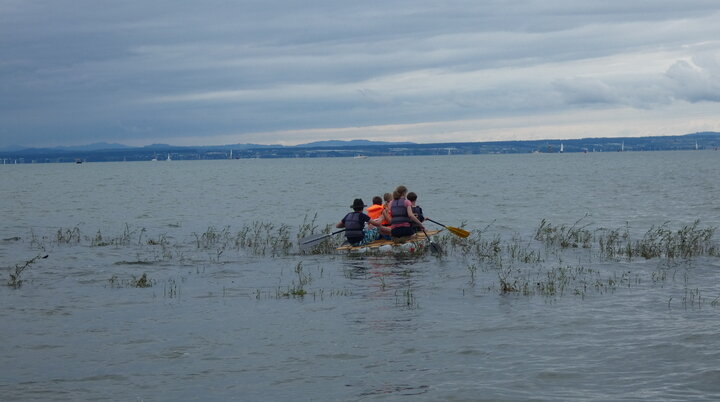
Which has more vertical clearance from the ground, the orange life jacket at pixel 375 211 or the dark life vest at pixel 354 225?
the orange life jacket at pixel 375 211

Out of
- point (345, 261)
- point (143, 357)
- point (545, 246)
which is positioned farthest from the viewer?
point (545, 246)

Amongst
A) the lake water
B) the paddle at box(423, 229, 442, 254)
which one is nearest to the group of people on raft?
the paddle at box(423, 229, 442, 254)

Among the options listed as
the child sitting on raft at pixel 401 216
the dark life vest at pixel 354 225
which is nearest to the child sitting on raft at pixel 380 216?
the child sitting on raft at pixel 401 216

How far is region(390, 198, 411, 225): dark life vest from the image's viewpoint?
2169 centimetres

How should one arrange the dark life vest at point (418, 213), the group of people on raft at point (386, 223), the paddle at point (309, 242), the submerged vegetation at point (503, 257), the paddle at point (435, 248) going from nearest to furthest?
the submerged vegetation at point (503, 257), the paddle at point (435, 248), the group of people on raft at point (386, 223), the paddle at point (309, 242), the dark life vest at point (418, 213)

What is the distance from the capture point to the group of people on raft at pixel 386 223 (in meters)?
21.6

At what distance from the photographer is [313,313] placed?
1376cm

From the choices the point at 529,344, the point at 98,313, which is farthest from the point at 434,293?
the point at 98,313

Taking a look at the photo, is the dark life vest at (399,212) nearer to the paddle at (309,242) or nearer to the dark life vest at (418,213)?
the dark life vest at (418,213)

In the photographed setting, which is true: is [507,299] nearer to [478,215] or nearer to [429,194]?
[478,215]

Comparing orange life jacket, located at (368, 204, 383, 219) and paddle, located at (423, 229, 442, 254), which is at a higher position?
orange life jacket, located at (368, 204, 383, 219)

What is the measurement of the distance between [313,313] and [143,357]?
3567 mm

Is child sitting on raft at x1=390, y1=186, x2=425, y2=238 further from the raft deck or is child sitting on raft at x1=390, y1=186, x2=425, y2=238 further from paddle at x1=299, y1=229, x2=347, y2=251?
paddle at x1=299, y1=229, x2=347, y2=251

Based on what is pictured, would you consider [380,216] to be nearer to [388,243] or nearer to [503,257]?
[388,243]
